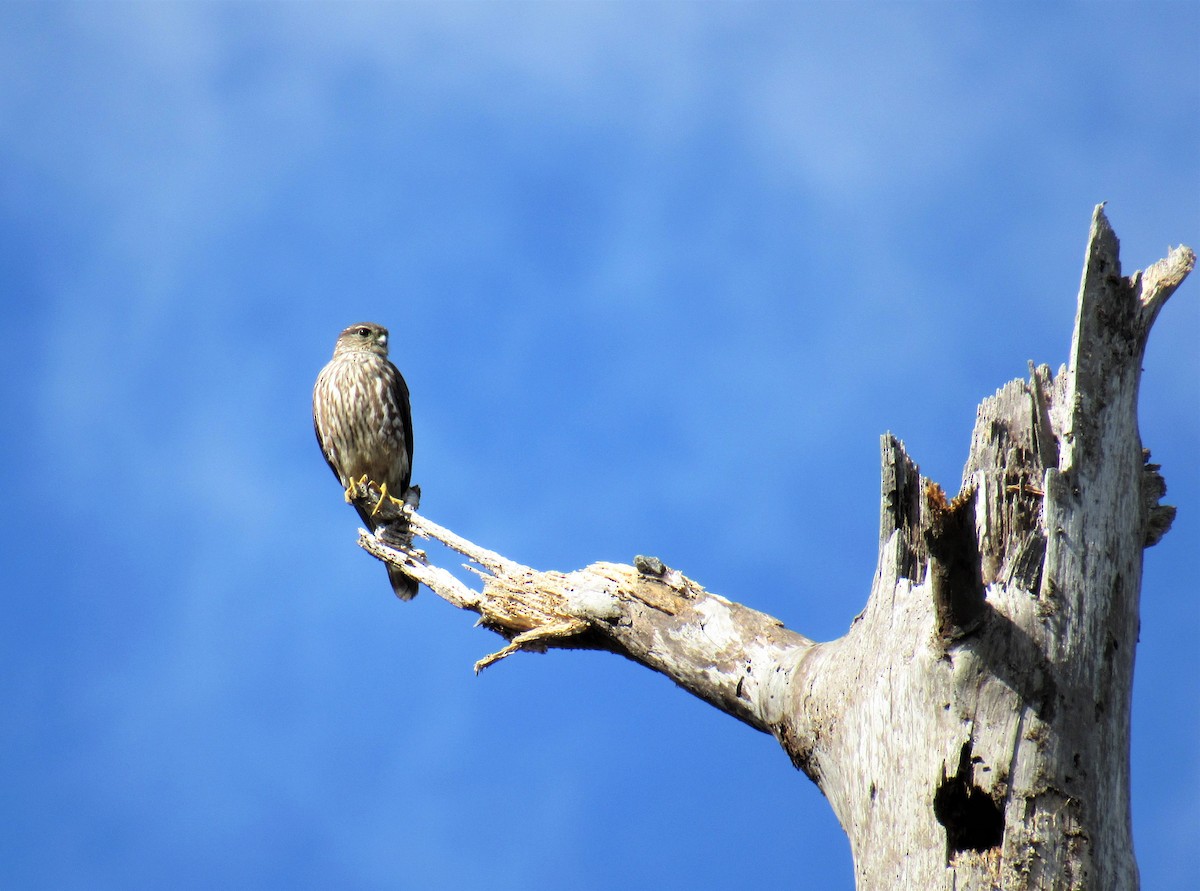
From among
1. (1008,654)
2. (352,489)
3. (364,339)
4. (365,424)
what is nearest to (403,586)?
(352,489)

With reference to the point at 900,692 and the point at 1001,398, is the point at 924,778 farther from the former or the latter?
the point at 1001,398

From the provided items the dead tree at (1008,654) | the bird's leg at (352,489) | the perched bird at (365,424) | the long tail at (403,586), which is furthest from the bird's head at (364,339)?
the dead tree at (1008,654)

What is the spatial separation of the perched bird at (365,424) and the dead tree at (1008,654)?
12.1 ft

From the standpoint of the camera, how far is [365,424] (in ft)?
22.3

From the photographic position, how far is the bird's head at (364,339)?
740cm

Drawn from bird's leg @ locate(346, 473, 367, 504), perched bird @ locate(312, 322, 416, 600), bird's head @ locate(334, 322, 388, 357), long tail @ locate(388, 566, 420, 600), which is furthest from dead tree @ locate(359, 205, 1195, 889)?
bird's head @ locate(334, 322, 388, 357)

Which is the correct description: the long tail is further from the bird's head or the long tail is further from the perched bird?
the bird's head

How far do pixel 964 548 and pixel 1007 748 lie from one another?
580 millimetres

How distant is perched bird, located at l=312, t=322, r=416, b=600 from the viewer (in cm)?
680

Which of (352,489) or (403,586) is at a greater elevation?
(352,489)

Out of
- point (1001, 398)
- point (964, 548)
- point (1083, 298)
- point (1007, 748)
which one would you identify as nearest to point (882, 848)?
point (1007, 748)

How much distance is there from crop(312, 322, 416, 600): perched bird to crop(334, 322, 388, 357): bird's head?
24 centimetres

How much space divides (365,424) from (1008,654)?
4659 mm

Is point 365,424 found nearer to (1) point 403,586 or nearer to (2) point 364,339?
(2) point 364,339
